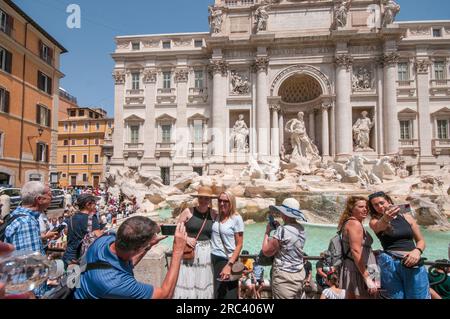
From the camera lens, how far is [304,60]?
20688 millimetres

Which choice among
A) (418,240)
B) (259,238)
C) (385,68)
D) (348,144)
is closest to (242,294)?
(418,240)

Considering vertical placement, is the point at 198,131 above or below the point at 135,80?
below

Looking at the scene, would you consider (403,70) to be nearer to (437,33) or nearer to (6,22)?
(437,33)

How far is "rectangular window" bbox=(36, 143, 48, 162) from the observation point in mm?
18150

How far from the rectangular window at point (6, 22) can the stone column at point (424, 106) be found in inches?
1140

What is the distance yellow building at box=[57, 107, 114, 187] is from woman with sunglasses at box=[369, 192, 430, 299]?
39465 mm

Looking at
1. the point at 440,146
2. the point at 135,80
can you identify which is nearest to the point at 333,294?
the point at 440,146

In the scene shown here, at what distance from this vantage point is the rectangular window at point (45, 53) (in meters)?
18.8

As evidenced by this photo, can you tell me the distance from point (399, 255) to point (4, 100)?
21.4m

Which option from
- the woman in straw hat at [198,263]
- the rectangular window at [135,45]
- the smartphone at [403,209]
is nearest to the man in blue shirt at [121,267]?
the woman in straw hat at [198,263]

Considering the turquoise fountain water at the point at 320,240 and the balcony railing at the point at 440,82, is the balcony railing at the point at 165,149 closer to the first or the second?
the turquoise fountain water at the point at 320,240

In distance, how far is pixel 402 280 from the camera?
2.42 m

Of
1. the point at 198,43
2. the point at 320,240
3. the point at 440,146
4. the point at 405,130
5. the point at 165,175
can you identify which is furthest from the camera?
the point at 198,43

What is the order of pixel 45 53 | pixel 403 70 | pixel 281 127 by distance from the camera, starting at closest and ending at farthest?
pixel 45 53, pixel 403 70, pixel 281 127
